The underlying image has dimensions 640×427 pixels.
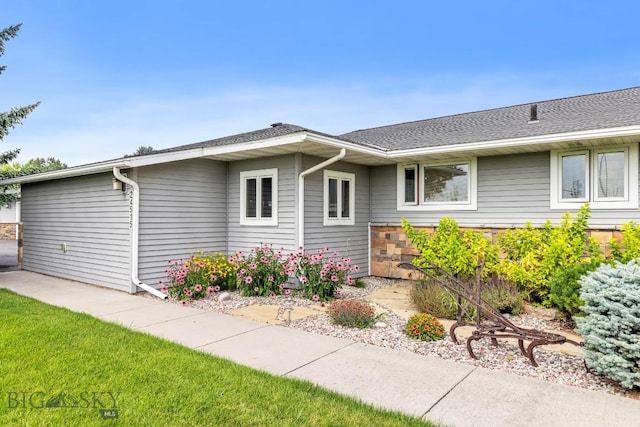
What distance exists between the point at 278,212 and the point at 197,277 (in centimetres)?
192

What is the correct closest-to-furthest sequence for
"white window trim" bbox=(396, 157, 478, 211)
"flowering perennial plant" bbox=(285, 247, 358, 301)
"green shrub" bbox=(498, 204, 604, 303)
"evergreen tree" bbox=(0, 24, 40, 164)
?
"green shrub" bbox=(498, 204, 604, 303) < "flowering perennial plant" bbox=(285, 247, 358, 301) < "white window trim" bbox=(396, 157, 478, 211) < "evergreen tree" bbox=(0, 24, 40, 164)

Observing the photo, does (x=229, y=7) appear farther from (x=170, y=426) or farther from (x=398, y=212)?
(x=170, y=426)

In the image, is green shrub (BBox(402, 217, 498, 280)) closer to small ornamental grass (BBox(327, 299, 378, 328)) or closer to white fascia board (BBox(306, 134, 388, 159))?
white fascia board (BBox(306, 134, 388, 159))

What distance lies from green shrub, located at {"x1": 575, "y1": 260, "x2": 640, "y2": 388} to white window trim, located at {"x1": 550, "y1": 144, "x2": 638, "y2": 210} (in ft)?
12.2

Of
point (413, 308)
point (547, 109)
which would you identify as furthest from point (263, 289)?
point (547, 109)

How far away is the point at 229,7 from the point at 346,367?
31.4 ft

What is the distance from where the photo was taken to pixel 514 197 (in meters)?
7.17

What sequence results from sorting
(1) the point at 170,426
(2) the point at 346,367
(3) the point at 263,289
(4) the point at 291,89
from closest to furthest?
(1) the point at 170,426, (2) the point at 346,367, (3) the point at 263,289, (4) the point at 291,89

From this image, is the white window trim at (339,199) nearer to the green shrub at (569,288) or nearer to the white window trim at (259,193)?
the white window trim at (259,193)

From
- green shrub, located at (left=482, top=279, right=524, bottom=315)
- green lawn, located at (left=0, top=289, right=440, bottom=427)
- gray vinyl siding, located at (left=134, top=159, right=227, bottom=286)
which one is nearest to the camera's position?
green lawn, located at (left=0, top=289, right=440, bottom=427)

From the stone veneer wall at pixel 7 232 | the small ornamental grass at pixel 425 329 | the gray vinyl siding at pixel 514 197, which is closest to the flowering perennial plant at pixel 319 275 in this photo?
the small ornamental grass at pixel 425 329

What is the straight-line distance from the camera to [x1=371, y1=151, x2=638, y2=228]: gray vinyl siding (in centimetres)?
682

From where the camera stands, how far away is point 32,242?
9.50m

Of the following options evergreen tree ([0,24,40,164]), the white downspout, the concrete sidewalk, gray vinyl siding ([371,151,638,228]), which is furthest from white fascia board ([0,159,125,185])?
gray vinyl siding ([371,151,638,228])
